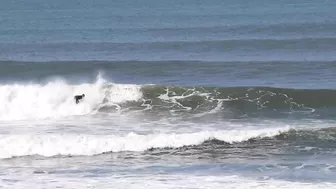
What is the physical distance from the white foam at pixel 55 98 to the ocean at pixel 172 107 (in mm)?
45

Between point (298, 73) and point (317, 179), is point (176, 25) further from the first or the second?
point (317, 179)

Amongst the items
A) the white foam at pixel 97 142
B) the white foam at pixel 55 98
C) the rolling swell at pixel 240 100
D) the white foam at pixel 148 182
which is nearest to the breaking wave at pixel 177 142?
the white foam at pixel 97 142

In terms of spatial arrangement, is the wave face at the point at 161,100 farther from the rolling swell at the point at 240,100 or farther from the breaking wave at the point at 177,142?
the breaking wave at the point at 177,142

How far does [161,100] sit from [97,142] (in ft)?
18.1

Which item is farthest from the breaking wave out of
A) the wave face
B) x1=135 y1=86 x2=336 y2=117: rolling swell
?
x1=135 y1=86 x2=336 y2=117: rolling swell

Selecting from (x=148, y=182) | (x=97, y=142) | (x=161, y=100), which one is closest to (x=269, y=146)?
(x=148, y=182)

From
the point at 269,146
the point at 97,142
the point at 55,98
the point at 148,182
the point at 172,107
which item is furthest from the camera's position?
the point at 55,98

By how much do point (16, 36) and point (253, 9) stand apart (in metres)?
19.1

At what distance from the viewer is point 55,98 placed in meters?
22.3

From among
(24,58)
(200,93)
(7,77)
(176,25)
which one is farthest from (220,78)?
(176,25)

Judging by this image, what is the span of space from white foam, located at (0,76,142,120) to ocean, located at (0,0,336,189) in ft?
0.15

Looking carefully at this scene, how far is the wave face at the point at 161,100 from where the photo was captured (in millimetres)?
20891

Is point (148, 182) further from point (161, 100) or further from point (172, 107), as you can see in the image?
point (161, 100)

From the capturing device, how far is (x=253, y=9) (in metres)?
50.8
